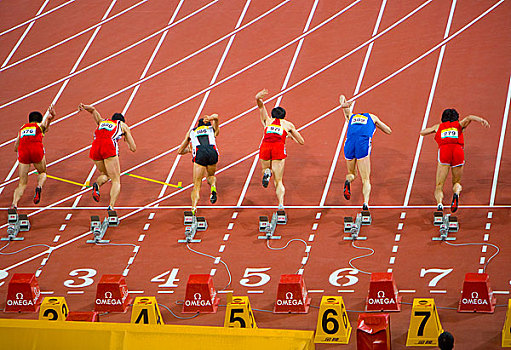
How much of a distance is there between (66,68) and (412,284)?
11.1 metres

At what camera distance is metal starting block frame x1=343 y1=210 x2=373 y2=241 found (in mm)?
13748

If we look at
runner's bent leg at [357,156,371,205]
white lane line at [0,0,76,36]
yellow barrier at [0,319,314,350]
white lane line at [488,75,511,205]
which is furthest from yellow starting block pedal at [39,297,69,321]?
white lane line at [0,0,76,36]

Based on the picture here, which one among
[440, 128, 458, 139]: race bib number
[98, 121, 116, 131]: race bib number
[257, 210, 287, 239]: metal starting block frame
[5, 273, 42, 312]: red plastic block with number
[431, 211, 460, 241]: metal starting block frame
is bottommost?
[5, 273, 42, 312]: red plastic block with number

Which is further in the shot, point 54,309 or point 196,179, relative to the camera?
point 196,179

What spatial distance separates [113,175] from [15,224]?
5.74ft

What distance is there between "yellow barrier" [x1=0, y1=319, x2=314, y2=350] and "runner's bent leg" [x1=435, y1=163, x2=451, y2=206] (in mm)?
5935

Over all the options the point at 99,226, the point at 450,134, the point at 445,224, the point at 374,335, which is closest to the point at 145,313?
the point at 374,335

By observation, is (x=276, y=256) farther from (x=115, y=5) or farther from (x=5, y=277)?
(x=115, y=5)

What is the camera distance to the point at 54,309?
11.5m

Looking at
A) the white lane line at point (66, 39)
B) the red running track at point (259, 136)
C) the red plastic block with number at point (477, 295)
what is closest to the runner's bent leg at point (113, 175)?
the red running track at point (259, 136)

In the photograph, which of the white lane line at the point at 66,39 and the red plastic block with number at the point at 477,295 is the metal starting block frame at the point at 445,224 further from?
the white lane line at the point at 66,39

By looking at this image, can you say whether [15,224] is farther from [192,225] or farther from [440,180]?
[440,180]

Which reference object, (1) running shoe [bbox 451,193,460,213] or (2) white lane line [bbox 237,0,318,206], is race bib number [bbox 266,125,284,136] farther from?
(1) running shoe [bbox 451,193,460,213]

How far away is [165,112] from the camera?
728 inches
